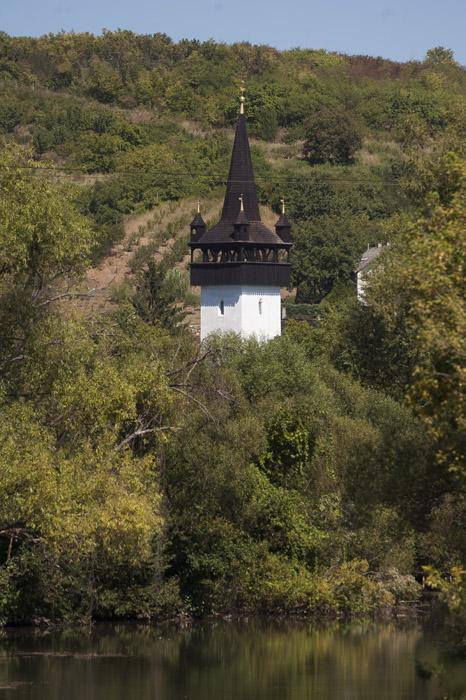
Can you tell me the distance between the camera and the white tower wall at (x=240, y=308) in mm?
82125

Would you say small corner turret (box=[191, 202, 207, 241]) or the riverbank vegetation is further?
small corner turret (box=[191, 202, 207, 241])

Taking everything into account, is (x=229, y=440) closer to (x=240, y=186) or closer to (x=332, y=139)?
(x=240, y=186)

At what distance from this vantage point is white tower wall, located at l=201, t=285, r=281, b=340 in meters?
82.1

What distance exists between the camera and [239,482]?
45875 mm

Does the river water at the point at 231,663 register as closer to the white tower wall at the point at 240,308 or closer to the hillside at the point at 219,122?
the white tower wall at the point at 240,308

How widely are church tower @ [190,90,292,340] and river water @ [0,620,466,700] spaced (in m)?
37.9

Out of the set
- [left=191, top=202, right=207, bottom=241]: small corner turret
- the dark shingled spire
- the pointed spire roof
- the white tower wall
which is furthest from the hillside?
the dark shingled spire

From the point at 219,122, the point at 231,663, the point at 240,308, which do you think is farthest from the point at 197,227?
the point at 219,122

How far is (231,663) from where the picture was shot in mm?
39438

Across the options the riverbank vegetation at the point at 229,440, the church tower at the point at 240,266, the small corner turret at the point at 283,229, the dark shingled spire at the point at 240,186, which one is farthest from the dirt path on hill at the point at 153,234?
the riverbank vegetation at the point at 229,440

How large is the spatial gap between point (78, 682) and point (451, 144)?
16485mm

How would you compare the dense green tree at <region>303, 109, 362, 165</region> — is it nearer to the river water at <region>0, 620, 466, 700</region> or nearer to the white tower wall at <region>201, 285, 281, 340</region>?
the white tower wall at <region>201, 285, 281, 340</region>

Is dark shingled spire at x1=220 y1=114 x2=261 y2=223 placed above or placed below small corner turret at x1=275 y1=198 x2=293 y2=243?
above

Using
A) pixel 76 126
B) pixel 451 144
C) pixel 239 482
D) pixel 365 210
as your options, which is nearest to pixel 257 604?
pixel 239 482
